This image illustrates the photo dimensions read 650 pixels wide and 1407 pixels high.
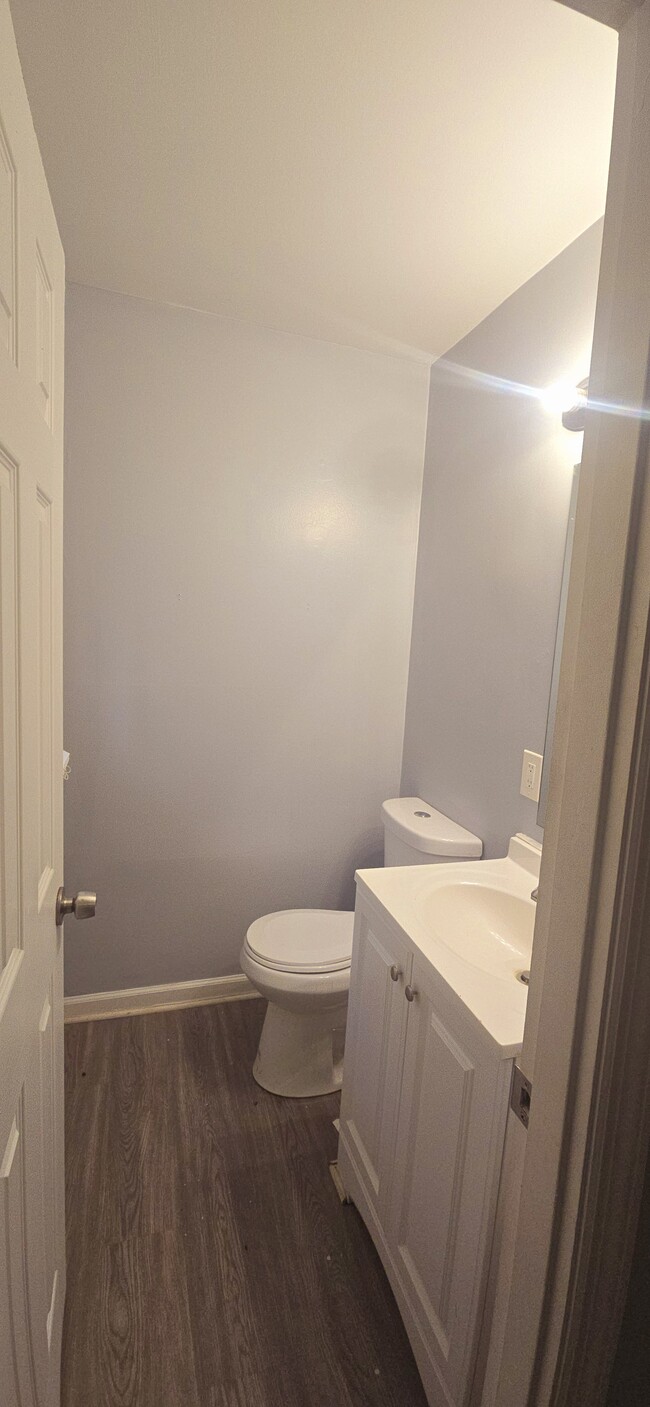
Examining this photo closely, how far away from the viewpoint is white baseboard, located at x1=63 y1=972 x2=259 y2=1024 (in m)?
Result: 2.13

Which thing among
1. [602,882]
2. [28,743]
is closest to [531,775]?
[602,882]

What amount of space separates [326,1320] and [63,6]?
8.27 feet

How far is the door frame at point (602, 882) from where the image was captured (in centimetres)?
53

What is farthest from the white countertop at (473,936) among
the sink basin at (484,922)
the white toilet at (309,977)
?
the white toilet at (309,977)

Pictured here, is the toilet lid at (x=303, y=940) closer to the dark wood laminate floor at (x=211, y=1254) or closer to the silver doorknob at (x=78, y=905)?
the dark wood laminate floor at (x=211, y=1254)

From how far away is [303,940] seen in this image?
1902mm

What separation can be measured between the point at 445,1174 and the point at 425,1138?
86 millimetres

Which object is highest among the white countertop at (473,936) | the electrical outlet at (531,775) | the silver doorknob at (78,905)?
the electrical outlet at (531,775)

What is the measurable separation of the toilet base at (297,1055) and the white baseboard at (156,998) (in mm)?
373

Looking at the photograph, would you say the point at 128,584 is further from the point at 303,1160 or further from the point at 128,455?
the point at 303,1160

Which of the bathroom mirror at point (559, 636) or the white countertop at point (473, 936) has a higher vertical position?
the bathroom mirror at point (559, 636)

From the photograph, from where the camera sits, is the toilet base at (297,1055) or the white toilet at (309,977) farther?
the toilet base at (297,1055)

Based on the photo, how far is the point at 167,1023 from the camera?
7.09ft

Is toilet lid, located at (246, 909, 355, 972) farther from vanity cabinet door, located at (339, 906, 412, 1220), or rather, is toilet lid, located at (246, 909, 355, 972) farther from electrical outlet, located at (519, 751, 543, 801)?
electrical outlet, located at (519, 751, 543, 801)
